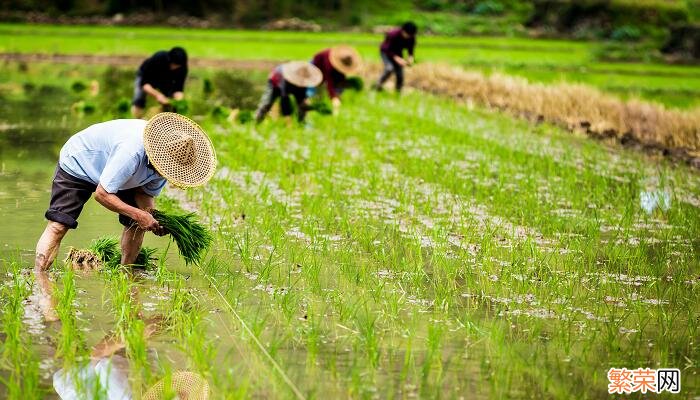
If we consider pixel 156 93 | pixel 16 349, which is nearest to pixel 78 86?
pixel 156 93

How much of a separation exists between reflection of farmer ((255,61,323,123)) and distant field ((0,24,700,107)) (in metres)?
7.27

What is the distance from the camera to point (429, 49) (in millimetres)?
27750

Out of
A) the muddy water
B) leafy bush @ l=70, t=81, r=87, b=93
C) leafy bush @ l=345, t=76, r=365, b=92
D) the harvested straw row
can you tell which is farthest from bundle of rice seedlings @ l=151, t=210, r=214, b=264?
leafy bush @ l=345, t=76, r=365, b=92

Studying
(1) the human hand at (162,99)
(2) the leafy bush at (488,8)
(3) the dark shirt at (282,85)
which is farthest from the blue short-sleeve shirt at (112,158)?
(2) the leafy bush at (488,8)

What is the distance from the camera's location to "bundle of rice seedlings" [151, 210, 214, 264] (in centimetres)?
603

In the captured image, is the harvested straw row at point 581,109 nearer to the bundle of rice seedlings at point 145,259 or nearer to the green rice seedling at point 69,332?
the bundle of rice seedlings at point 145,259

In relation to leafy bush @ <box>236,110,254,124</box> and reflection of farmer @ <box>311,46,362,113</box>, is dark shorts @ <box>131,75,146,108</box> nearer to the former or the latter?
leafy bush @ <box>236,110,254,124</box>

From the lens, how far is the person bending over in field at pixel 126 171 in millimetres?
5469

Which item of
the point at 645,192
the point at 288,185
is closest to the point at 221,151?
the point at 288,185

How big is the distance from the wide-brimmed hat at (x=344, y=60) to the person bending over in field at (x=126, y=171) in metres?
7.58

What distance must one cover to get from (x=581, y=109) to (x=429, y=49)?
45.5 feet

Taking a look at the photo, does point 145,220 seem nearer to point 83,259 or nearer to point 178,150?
point 178,150

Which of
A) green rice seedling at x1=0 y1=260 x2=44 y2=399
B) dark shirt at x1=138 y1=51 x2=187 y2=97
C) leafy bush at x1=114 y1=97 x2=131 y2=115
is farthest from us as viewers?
leafy bush at x1=114 y1=97 x2=131 y2=115

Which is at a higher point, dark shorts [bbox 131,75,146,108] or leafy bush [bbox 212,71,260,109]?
dark shorts [bbox 131,75,146,108]
